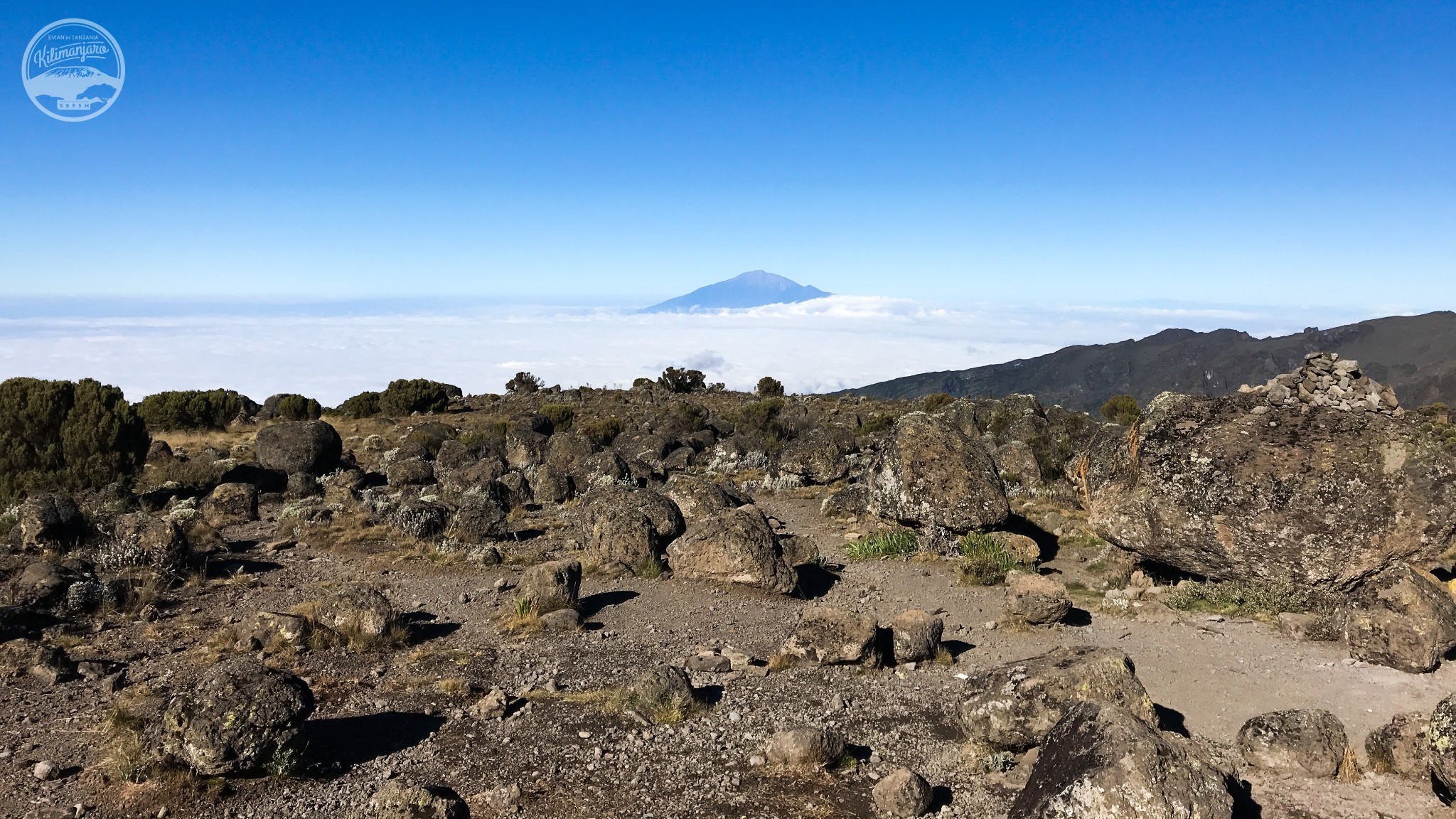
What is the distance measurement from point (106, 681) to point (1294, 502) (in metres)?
12.8

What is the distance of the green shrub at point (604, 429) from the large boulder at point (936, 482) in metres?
18.1

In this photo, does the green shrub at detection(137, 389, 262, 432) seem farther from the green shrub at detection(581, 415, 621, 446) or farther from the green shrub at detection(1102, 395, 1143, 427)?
the green shrub at detection(1102, 395, 1143, 427)

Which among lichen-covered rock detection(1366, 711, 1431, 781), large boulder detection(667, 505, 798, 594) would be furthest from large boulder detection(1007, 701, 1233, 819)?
large boulder detection(667, 505, 798, 594)

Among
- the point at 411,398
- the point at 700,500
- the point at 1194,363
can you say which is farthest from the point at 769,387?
the point at 1194,363

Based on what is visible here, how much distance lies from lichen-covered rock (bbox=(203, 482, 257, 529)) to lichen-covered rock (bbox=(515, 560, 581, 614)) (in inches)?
382

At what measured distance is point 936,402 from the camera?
142 ft

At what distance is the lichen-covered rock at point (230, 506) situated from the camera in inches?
712

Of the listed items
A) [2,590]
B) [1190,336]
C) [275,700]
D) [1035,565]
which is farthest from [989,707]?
[1190,336]

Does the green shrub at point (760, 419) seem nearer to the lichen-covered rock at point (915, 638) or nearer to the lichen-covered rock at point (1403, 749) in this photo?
the lichen-covered rock at point (915, 638)

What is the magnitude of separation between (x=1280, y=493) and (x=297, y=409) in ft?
137

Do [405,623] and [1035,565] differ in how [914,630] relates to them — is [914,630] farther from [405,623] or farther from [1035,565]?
[405,623]

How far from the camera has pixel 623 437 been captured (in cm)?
2953

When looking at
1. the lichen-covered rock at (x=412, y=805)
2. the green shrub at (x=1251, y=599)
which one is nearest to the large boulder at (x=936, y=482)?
the green shrub at (x=1251, y=599)

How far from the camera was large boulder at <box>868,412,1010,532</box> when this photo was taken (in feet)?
45.8
